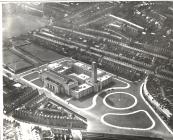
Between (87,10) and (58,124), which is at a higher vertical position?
(87,10)

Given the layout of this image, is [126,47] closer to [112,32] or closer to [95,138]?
[112,32]

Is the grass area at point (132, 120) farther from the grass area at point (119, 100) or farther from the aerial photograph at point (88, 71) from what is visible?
the grass area at point (119, 100)

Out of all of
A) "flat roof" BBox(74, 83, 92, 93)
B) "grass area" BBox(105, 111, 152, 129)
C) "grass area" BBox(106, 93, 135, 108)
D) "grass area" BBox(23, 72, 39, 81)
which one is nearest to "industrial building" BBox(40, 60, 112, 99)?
"flat roof" BBox(74, 83, 92, 93)

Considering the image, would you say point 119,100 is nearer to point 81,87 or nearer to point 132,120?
point 132,120

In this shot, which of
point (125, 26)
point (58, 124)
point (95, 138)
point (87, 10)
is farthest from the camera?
point (125, 26)

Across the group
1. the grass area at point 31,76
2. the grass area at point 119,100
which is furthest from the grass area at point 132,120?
the grass area at point 31,76

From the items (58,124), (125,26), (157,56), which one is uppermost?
(125,26)

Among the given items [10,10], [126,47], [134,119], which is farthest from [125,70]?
[10,10]

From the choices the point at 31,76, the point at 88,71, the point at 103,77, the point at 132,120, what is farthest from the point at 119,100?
the point at 31,76

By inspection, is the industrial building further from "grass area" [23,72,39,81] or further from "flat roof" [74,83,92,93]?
"grass area" [23,72,39,81]
